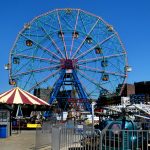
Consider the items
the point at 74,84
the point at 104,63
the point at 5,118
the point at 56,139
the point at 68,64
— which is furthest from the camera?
the point at 104,63

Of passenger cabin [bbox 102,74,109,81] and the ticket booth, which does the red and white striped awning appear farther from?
passenger cabin [bbox 102,74,109,81]

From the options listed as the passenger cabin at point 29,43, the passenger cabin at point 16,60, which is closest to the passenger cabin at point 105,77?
the passenger cabin at point 29,43

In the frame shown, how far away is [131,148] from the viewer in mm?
11133

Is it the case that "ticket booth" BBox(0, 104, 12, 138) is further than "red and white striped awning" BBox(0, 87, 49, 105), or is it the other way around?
"red and white striped awning" BBox(0, 87, 49, 105)

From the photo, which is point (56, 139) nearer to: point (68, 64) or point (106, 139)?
point (106, 139)

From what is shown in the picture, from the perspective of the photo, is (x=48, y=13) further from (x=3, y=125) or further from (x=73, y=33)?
(x=3, y=125)

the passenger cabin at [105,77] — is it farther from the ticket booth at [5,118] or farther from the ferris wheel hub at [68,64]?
the ticket booth at [5,118]

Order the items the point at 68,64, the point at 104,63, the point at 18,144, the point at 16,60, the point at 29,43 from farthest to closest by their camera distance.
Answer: the point at 104,63
the point at 68,64
the point at 29,43
the point at 16,60
the point at 18,144

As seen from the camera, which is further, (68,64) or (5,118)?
(68,64)

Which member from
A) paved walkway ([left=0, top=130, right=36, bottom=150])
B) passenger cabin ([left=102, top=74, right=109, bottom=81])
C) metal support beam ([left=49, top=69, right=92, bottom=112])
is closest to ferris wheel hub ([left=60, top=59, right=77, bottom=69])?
metal support beam ([left=49, top=69, right=92, bottom=112])

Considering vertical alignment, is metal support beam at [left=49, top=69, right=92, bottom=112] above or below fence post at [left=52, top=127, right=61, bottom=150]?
above

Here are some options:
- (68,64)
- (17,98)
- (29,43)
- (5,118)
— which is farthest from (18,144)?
(68,64)

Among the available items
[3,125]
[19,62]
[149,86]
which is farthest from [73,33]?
[149,86]

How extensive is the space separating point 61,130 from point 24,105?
90.6 ft
